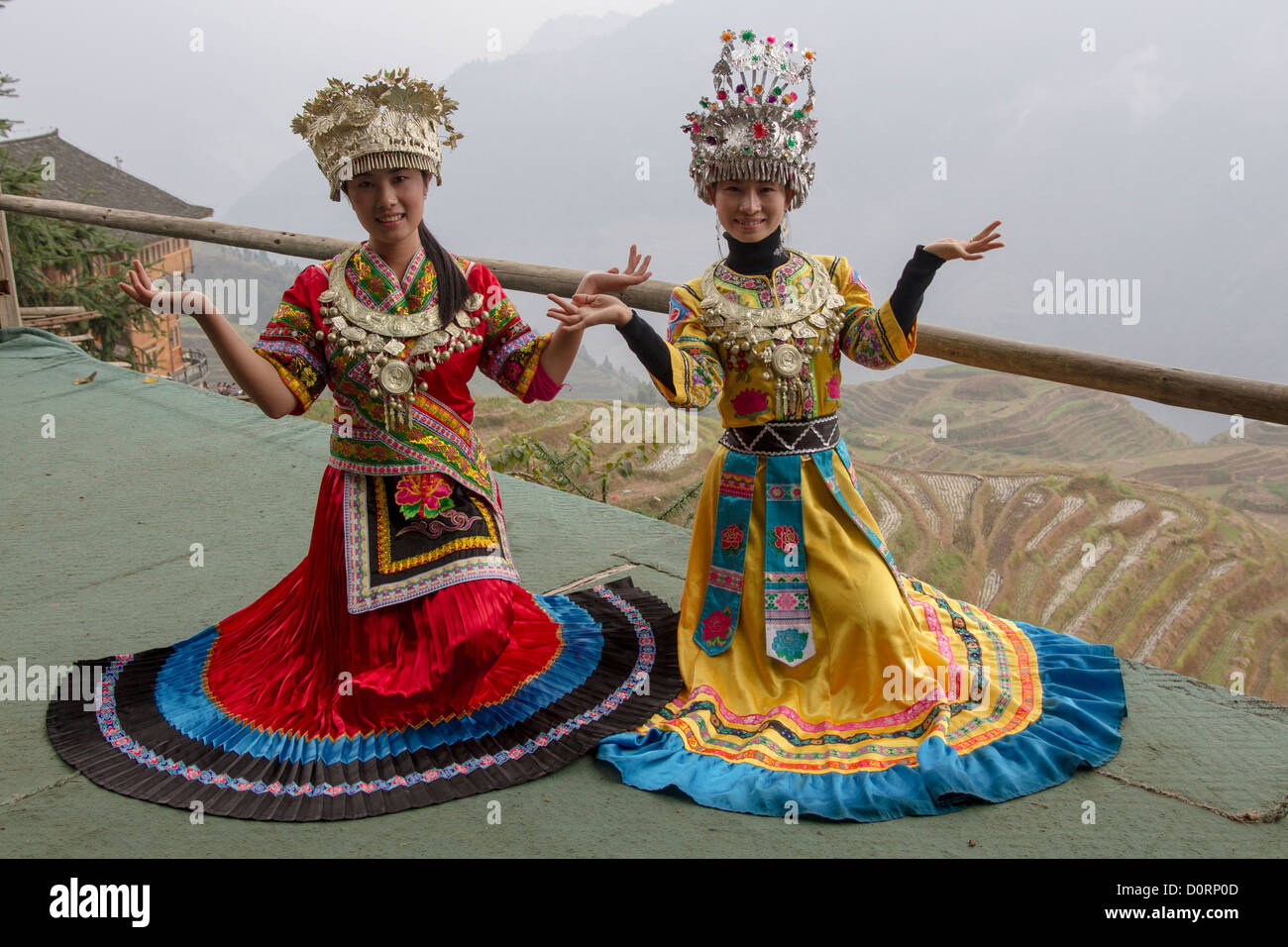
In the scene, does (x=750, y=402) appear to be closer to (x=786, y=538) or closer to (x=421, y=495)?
(x=786, y=538)

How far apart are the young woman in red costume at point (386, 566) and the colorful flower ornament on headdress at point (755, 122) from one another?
0.32 metres

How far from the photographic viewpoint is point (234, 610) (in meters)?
3.02

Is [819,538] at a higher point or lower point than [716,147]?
lower

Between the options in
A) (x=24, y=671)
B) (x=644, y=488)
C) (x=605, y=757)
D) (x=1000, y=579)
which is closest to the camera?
(x=605, y=757)

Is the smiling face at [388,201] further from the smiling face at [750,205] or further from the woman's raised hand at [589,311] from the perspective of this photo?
the smiling face at [750,205]

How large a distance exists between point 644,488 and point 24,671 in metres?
3.02

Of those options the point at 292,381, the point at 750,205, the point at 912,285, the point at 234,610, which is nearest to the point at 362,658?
the point at 292,381

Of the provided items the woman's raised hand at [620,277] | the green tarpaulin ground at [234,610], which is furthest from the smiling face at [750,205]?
the green tarpaulin ground at [234,610]

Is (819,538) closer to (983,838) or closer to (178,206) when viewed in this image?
(983,838)

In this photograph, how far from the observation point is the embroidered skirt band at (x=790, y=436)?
2.34 meters

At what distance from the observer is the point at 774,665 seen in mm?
2354

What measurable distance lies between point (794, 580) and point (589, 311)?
32.3 inches
